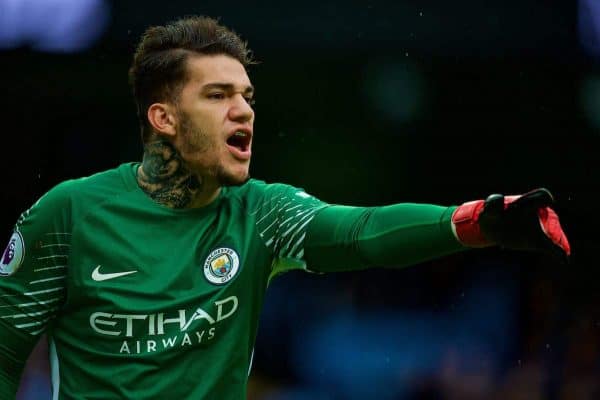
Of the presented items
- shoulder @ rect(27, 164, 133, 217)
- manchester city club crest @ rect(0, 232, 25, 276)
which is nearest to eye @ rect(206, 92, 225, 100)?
shoulder @ rect(27, 164, 133, 217)

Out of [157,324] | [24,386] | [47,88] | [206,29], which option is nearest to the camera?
[157,324]

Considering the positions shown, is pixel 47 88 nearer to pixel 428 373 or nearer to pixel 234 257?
pixel 428 373

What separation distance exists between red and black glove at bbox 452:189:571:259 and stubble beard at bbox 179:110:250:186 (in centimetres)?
93

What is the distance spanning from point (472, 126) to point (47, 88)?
8.81 feet

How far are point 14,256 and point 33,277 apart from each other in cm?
9

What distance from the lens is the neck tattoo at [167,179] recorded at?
3.42 m

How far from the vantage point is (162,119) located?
357 cm

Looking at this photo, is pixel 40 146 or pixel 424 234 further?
pixel 40 146

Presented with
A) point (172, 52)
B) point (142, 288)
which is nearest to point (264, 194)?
point (142, 288)

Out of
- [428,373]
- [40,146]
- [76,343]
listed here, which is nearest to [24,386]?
[40,146]

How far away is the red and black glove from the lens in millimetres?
2590

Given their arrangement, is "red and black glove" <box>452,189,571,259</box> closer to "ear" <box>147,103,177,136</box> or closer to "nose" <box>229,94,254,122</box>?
"nose" <box>229,94,254,122</box>

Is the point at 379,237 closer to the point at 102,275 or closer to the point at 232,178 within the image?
the point at 232,178

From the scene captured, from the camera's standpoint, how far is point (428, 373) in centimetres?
672
